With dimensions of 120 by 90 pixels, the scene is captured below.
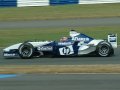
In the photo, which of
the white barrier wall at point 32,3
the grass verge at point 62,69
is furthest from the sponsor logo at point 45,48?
the white barrier wall at point 32,3

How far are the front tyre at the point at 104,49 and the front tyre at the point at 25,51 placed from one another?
7.42 feet

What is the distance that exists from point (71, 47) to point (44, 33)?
814 cm

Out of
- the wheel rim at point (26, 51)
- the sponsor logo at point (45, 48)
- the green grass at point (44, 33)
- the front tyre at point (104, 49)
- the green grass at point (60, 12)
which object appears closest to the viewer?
the front tyre at point (104, 49)

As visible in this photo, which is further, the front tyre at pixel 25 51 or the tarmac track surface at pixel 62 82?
the front tyre at pixel 25 51

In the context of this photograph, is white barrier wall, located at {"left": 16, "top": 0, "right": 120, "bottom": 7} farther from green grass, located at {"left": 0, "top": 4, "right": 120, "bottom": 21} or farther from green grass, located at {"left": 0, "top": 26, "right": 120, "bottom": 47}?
green grass, located at {"left": 0, "top": 26, "right": 120, "bottom": 47}

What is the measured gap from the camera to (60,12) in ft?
103

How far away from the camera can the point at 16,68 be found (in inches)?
579

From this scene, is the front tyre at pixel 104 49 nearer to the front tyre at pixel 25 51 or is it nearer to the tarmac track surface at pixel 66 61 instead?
the tarmac track surface at pixel 66 61

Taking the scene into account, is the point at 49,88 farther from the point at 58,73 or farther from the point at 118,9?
the point at 118,9

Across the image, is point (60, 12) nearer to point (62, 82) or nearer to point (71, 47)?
point (71, 47)

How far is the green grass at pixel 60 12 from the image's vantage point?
99.5ft

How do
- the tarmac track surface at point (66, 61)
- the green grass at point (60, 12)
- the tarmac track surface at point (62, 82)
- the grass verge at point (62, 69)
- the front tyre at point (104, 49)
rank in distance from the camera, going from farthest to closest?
the green grass at point (60, 12) → the front tyre at point (104, 49) → the tarmac track surface at point (66, 61) → the grass verge at point (62, 69) → the tarmac track surface at point (62, 82)

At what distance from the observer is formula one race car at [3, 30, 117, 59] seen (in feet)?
56.3

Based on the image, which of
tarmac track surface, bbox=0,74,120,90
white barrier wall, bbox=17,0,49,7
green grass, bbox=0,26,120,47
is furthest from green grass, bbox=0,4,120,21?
tarmac track surface, bbox=0,74,120,90
